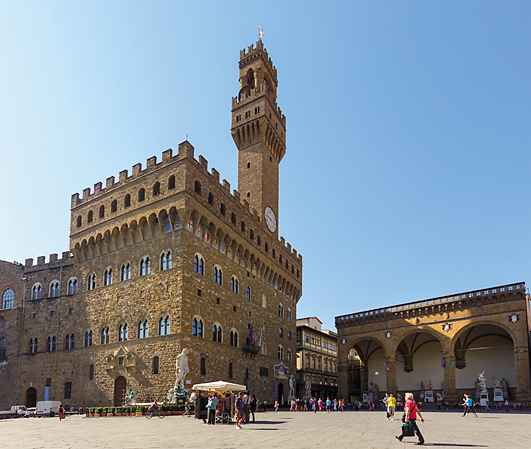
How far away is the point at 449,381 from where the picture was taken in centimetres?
4438

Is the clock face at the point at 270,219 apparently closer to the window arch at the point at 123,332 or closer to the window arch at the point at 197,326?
the window arch at the point at 197,326

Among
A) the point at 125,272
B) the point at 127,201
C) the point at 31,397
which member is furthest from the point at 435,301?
the point at 31,397

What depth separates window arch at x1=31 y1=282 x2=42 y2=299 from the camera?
134 feet

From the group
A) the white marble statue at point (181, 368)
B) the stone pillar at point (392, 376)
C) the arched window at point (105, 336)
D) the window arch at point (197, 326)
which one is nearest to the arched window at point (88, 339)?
the arched window at point (105, 336)

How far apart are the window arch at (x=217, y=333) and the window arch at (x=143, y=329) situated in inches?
193

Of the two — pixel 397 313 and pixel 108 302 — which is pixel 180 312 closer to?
pixel 108 302

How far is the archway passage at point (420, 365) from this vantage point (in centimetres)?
5181

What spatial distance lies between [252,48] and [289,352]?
114 feet

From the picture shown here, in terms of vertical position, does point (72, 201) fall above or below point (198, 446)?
above

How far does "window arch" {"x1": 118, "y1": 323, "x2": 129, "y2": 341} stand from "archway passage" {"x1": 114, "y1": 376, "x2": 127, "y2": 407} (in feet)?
9.03

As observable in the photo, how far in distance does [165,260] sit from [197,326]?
17.2ft

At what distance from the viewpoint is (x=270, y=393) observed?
4256 centimetres

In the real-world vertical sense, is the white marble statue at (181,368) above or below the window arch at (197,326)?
below

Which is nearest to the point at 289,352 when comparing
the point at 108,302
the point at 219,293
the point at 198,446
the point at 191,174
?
the point at 219,293
